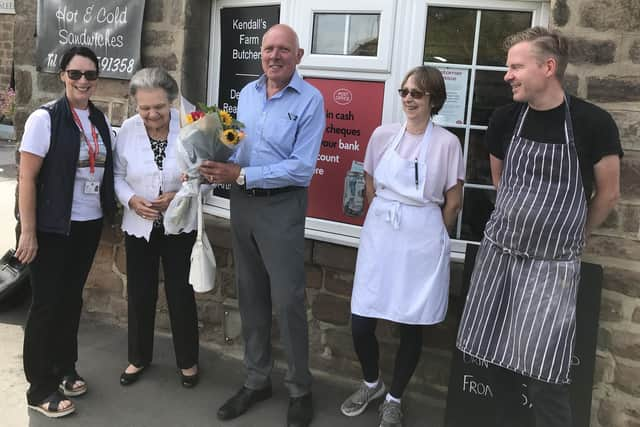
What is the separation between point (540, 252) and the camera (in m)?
2.66

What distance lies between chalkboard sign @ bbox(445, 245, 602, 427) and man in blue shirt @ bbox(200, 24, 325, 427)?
847 mm

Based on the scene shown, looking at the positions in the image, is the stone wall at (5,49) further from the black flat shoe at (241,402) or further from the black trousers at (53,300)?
the black flat shoe at (241,402)

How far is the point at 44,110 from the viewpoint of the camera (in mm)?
3127

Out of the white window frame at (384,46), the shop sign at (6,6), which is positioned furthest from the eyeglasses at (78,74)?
the shop sign at (6,6)

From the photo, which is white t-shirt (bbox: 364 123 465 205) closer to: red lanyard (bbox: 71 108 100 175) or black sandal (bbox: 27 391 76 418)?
red lanyard (bbox: 71 108 100 175)

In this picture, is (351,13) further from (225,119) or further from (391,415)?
(391,415)

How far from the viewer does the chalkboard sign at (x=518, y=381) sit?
122 inches

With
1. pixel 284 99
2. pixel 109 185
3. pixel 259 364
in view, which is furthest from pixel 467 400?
pixel 109 185

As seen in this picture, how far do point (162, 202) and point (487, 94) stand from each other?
6.63 ft

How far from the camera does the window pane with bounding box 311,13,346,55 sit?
12.7 feet

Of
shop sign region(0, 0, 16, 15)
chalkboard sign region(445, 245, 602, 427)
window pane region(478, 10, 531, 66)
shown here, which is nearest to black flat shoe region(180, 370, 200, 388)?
chalkboard sign region(445, 245, 602, 427)

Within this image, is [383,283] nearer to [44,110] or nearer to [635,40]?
[635,40]

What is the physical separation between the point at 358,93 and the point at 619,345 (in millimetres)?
2085

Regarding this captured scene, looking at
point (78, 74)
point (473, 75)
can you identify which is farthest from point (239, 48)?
point (473, 75)
